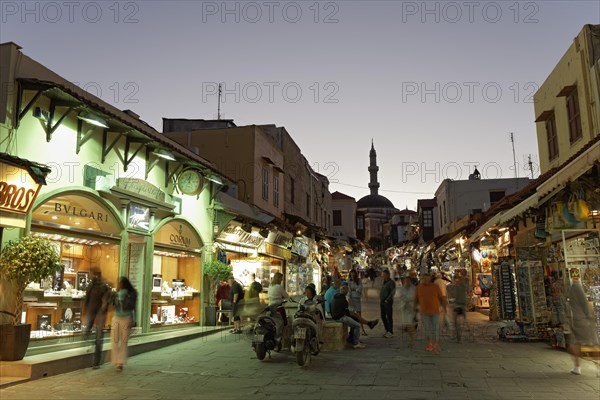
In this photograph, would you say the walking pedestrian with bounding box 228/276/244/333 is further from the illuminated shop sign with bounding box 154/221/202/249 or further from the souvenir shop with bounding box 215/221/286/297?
the souvenir shop with bounding box 215/221/286/297

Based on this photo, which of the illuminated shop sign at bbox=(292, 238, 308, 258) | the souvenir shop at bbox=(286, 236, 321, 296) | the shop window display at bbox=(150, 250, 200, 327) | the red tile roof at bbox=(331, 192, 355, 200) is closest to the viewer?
the shop window display at bbox=(150, 250, 200, 327)

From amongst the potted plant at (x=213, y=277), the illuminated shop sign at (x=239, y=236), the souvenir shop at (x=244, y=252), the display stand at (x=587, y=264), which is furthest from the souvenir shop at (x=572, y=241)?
the illuminated shop sign at (x=239, y=236)

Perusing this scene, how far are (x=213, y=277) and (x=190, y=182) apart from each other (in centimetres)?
319

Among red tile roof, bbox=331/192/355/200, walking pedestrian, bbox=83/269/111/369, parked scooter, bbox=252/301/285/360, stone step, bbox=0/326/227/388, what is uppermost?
red tile roof, bbox=331/192/355/200

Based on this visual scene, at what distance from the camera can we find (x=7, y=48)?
9344 millimetres

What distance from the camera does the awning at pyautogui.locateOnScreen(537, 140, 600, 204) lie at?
8.06 metres

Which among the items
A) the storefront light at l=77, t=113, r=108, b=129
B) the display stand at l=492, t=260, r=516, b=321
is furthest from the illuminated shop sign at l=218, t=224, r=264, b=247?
the display stand at l=492, t=260, r=516, b=321

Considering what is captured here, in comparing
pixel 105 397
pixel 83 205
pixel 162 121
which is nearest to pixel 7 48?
pixel 83 205

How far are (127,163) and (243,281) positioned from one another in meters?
8.66

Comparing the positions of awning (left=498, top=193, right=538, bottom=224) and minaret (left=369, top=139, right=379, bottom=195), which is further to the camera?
minaret (left=369, top=139, right=379, bottom=195)

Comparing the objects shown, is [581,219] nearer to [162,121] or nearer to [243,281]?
[243,281]

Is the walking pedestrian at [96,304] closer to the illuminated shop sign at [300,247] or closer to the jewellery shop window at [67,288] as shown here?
the jewellery shop window at [67,288]

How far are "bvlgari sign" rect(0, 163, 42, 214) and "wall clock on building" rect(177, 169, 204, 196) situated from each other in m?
5.66

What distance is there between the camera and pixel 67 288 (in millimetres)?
10812
